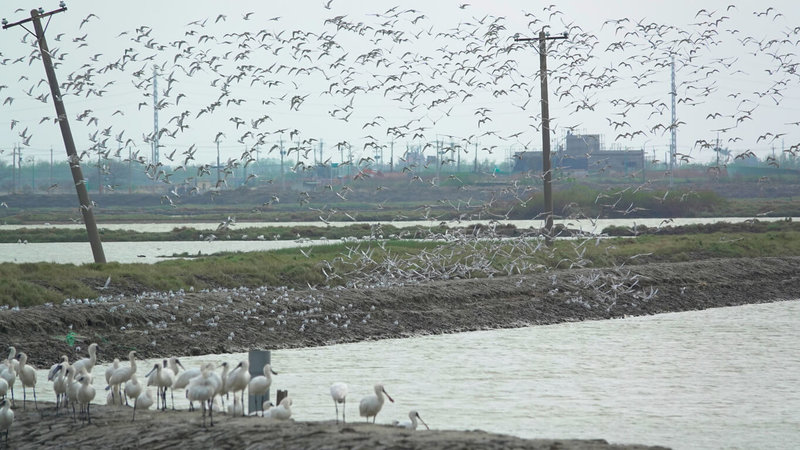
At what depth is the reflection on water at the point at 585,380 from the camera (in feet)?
43.7

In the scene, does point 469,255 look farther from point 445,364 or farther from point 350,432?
point 350,432

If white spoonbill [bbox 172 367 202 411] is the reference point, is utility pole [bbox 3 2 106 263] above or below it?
above

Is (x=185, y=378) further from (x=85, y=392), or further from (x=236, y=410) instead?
(x=85, y=392)

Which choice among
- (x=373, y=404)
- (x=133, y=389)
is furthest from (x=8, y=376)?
(x=373, y=404)

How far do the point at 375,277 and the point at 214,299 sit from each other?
608 centimetres

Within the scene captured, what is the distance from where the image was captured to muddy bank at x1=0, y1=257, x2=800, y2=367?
18688 millimetres

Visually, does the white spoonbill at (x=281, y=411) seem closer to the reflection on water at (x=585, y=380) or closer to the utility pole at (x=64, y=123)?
the reflection on water at (x=585, y=380)

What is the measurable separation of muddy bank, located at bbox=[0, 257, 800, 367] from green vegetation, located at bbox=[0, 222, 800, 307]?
1.65m

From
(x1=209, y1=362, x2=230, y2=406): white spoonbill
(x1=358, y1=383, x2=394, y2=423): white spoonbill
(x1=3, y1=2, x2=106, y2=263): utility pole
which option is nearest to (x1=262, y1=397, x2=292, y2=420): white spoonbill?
(x1=209, y1=362, x2=230, y2=406): white spoonbill

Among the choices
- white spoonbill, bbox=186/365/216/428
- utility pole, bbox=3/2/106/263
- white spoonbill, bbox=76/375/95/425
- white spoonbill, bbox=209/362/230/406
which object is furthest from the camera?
utility pole, bbox=3/2/106/263

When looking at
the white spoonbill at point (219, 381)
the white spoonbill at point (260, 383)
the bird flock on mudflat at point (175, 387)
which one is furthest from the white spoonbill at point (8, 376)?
the white spoonbill at point (260, 383)

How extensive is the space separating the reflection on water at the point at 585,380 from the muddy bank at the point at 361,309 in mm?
688

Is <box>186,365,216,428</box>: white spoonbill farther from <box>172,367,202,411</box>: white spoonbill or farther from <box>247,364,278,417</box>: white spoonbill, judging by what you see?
<box>172,367,202,411</box>: white spoonbill

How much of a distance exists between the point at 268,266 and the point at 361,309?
19.0 feet
